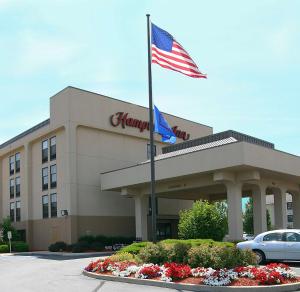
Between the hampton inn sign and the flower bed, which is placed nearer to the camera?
the flower bed

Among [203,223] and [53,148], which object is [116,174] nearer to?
[53,148]

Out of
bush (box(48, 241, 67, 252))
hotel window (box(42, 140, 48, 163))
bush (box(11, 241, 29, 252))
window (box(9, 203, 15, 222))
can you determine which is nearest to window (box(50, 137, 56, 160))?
hotel window (box(42, 140, 48, 163))

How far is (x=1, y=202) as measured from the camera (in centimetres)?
5444

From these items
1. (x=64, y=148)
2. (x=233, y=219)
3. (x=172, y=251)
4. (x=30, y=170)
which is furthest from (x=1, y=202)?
(x=172, y=251)

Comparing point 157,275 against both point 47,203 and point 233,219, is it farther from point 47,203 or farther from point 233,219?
point 47,203

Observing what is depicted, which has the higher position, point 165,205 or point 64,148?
point 64,148

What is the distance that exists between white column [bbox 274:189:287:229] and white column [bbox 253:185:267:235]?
8.86 feet

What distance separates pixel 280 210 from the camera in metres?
36.2

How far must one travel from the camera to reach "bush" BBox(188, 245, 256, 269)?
1541 centimetres

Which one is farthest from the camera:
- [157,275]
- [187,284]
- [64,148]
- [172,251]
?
[64,148]

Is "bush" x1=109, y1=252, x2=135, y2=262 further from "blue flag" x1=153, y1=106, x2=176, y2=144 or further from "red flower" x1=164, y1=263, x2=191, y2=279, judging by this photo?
"blue flag" x1=153, y1=106, x2=176, y2=144

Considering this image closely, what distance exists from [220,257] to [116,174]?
1000 inches

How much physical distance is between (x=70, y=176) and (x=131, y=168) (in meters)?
5.65

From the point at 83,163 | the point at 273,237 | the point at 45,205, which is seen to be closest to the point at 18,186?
the point at 45,205
